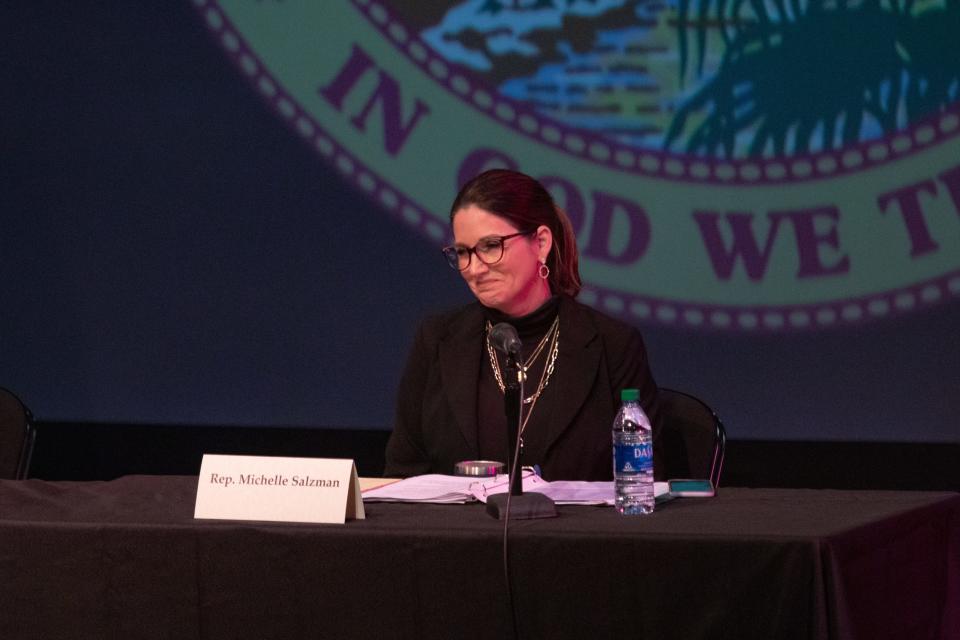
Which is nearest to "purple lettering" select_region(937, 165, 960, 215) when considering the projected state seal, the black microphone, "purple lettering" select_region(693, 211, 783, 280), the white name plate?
the projected state seal

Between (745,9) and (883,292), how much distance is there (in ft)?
3.15

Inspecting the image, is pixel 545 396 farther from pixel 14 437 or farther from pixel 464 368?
pixel 14 437

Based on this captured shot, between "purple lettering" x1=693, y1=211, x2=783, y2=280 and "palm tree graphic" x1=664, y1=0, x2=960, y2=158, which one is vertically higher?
"palm tree graphic" x1=664, y1=0, x2=960, y2=158

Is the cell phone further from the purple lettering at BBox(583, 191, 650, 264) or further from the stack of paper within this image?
the purple lettering at BBox(583, 191, 650, 264)

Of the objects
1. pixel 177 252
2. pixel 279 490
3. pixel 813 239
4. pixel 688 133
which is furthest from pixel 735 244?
pixel 279 490

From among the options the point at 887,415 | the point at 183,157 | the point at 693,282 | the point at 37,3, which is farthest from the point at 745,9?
the point at 37,3

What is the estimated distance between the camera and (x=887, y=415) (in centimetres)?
390

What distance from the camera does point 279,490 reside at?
1.99 meters

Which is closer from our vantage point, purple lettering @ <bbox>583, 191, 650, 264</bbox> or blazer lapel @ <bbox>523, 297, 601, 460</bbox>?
blazer lapel @ <bbox>523, 297, 601, 460</bbox>

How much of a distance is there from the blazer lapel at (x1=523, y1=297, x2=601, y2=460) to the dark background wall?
1219mm

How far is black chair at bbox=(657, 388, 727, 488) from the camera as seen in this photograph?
277 cm

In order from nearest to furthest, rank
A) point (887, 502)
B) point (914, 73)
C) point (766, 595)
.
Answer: point (766, 595) < point (887, 502) < point (914, 73)

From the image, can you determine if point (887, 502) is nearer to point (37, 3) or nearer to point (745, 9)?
point (745, 9)

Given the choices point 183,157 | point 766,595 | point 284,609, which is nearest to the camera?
point 766,595
